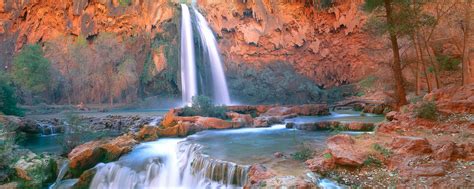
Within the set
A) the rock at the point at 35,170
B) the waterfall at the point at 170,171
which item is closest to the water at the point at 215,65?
the waterfall at the point at 170,171

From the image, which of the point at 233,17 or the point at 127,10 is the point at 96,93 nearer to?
the point at 127,10

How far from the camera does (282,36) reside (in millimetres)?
39250

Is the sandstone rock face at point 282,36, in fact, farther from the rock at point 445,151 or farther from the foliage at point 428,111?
the rock at point 445,151

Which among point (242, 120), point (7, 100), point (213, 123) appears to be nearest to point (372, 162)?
point (213, 123)

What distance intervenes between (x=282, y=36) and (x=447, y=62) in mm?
18801

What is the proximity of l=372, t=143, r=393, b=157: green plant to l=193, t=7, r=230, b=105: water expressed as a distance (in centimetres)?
2791

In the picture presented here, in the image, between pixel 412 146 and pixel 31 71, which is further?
pixel 31 71

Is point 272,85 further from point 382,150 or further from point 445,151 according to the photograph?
point 445,151

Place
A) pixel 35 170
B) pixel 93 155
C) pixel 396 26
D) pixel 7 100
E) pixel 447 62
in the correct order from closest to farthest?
pixel 35 170, pixel 93 155, pixel 396 26, pixel 7 100, pixel 447 62

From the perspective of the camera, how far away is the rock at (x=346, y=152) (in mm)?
8117

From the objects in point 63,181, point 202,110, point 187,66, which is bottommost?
point 63,181

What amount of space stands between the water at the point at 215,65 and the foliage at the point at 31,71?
17988mm

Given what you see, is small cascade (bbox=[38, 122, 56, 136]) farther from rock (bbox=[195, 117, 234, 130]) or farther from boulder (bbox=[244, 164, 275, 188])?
boulder (bbox=[244, 164, 275, 188])

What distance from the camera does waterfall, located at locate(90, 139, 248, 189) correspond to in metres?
9.41
